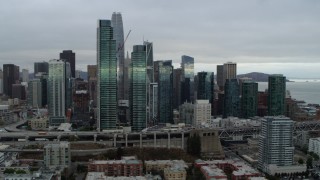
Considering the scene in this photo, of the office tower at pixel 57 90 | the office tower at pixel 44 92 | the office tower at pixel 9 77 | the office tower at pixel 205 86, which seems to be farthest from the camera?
the office tower at pixel 9 77

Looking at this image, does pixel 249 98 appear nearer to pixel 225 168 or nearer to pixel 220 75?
pixel 220 75

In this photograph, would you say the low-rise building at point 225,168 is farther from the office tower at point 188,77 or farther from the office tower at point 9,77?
the office tower at point 9,77

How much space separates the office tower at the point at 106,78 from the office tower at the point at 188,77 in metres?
13.9

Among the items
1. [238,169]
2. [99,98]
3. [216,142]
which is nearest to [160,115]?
[99,98]

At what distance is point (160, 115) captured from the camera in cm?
3172

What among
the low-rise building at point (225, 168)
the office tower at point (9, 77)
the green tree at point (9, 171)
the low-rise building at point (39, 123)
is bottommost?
the low-rise building at point (225, 168)

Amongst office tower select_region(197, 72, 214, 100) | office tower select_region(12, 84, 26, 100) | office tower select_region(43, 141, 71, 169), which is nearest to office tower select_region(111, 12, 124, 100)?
office tower select_region(197, 72, 214, 100)

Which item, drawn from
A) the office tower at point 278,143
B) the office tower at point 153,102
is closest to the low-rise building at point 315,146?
the office tower at point 278,143

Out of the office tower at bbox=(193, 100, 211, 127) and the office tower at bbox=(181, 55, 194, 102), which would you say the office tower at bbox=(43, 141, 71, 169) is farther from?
the office tower at bbox=(181, 55, 194, 102)

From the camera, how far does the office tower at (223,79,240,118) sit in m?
34.0

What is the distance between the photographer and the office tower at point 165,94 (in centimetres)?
3181

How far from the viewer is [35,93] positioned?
4100cm

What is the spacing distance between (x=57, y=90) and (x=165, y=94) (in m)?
7.80

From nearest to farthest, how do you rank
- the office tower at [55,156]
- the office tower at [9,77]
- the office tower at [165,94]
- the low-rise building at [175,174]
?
1. the low-rise building at [175,174]
2. the office tower at [55,156]
3. the office tower at [165,94]
4. the office tower at [9,77]
